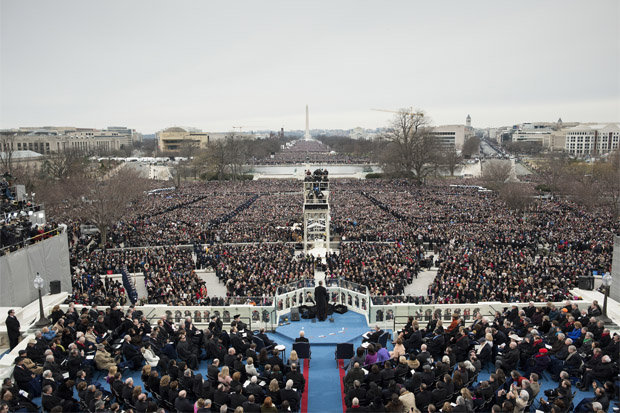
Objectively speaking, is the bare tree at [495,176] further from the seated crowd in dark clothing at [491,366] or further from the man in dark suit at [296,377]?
the man in dark suit at [296,377]

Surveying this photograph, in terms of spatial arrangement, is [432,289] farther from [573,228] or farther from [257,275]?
[573,228]

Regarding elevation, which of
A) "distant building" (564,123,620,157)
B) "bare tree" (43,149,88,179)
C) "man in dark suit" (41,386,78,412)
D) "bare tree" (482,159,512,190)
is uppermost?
"distant building" (564,123,620,157)

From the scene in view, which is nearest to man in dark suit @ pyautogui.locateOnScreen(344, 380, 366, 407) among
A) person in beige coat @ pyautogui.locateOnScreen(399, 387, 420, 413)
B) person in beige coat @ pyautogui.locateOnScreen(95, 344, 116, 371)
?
person in beige coat @ pyautogui.locateOnScreen(399, 387, 420, 413)

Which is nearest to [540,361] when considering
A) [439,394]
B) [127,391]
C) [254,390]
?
[439,394]

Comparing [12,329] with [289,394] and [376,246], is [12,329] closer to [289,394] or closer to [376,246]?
[289,394]

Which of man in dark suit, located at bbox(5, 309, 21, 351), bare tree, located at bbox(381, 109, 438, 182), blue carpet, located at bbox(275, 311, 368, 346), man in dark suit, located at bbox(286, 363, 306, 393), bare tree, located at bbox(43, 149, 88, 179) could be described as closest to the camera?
man in dark suit, located at bbox(286, 363, 306, 393)

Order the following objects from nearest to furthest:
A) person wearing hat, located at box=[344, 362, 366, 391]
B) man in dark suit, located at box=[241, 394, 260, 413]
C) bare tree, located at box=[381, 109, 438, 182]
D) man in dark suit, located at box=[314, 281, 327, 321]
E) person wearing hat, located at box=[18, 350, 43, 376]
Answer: man in dark suit, located at box=[241, 394, 260, 413]
person wearing hat, located at box=[344, 362, 366, 391]
person wearing hat, located at box=[18, 350, 43, 376]
man in dark suit, located at box=[314, 281, 327, 321]
bare tree, located at box=[381, 109, 438, 182]

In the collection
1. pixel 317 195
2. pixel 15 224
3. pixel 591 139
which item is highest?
pixel 591 139

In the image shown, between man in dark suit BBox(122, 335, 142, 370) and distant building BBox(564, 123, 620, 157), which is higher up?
distant building BBox(564, 123, 620, 157)

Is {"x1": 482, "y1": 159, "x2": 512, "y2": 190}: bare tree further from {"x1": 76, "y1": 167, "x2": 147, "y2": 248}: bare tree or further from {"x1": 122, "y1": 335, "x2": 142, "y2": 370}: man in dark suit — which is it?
{"x1": 122, "y1": 335, "x2": 142, "y2": 370}: man in dark suit
